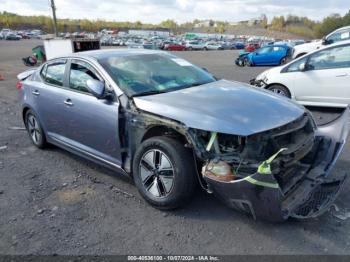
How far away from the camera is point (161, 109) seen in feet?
11.1

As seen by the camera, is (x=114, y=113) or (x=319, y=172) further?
(x=114, y=113)

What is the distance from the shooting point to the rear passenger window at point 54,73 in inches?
186

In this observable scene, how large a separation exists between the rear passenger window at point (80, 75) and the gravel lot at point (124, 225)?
121 centimetres

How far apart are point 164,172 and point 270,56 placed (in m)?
19.4

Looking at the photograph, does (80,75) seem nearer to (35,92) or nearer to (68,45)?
(35,92)

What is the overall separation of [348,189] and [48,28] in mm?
143602

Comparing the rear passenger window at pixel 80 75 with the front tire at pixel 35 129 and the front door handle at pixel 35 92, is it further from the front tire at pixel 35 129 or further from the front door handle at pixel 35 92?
the front tire at pixel 35 129

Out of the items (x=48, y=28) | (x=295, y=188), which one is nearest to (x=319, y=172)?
(x=295, y=188)

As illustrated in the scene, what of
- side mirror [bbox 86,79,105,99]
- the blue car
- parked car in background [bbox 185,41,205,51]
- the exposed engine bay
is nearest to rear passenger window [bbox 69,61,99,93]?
side mirror [bbox 86,79,105,99]

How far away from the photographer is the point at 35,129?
554 cm

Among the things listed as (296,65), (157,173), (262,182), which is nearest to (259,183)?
(262,182)

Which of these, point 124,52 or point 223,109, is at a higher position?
point 124,52

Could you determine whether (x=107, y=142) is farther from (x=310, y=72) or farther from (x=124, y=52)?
(x=310, y=72)

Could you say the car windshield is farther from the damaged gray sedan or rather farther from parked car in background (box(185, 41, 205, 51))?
parked car in background (box(185, 41, 205, 51))
